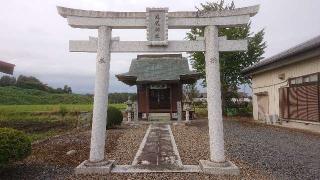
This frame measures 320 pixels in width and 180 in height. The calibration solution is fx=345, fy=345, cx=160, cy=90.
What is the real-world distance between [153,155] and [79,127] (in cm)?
Result: 1034

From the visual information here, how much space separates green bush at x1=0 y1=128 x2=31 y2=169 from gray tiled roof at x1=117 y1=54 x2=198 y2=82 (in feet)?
49.1

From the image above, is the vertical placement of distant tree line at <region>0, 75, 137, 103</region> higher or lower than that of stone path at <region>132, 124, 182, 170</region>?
higher

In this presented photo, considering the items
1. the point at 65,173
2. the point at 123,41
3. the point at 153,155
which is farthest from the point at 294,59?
the point at 65,173

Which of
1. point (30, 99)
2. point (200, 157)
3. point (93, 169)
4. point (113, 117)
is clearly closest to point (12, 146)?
point (93, 169)

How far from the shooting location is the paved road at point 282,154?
25.6ft

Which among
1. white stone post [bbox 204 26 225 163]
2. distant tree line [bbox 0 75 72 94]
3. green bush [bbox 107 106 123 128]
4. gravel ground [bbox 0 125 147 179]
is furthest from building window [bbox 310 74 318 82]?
distant tree line [bbox 0 75 72 94]

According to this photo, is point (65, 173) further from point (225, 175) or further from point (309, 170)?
point (309, 170)

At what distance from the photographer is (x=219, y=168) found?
751 centimetres

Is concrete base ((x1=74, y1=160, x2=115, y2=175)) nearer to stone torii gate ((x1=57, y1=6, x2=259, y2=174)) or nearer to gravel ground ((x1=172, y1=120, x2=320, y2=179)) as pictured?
stone torii gate ((x1=57, y1=6, x2=259, y2=174))

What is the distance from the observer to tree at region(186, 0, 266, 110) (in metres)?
31.6

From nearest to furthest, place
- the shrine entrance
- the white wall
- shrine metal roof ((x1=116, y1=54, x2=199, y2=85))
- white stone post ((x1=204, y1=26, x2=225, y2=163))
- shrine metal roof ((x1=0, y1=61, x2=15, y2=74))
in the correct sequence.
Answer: white stone post ((x1=204, y1=26, x2=225, y2=163)), shrine metal roof ((x1=0, y1=61, x2=15, y2=74)), the white wall, shrine metal roof ((x1=116, y1=54, x2=199, y2=85)), the shrine entrance

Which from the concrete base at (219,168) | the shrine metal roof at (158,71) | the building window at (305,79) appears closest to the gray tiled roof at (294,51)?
the building window at (305,79)

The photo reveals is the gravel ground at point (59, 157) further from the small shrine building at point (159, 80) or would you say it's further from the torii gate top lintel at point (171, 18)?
the small shrine building at point (159, 80)

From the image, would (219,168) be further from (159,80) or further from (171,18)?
(159,80)
